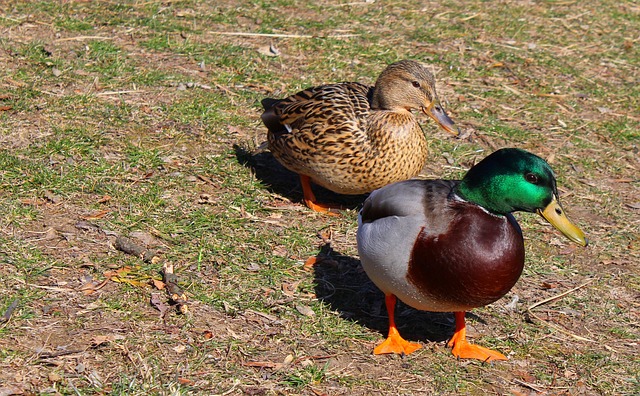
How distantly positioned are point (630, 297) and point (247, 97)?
124 inches

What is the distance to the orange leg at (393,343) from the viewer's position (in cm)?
404

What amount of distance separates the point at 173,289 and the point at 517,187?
5.78 feet

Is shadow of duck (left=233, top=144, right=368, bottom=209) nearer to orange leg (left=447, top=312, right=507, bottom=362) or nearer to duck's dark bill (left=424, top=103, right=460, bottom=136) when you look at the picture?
duck's dark bill (left=424, top=103, right=460, bottom=136)

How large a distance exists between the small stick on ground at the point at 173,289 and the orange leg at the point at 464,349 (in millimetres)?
1318

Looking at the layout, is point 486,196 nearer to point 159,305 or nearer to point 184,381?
point 184,381

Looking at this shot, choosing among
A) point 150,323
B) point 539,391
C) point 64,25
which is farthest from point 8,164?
point 539,391

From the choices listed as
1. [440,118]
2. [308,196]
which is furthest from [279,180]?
[440,118]

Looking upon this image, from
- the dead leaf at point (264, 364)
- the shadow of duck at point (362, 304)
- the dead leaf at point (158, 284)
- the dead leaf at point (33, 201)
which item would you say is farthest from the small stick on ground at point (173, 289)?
the dead leaf at point (33, 201)

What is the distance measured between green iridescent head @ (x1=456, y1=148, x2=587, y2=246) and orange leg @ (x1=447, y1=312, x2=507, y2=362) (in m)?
0.68

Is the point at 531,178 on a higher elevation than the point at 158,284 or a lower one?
higher

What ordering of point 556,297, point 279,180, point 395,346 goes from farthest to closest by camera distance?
point 279,180 → point 556,297 → point 395,346

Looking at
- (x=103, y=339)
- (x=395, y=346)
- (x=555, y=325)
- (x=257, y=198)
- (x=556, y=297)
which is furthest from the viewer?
(x=257, y=198)

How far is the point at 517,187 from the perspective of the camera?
3.66 metres

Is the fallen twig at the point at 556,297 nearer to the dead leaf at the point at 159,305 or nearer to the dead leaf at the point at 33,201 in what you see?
the dead leaf at the point at 159,305
